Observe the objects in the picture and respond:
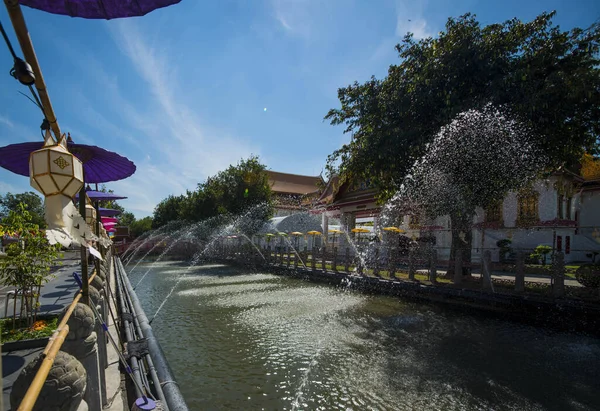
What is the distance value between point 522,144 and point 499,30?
182 inches

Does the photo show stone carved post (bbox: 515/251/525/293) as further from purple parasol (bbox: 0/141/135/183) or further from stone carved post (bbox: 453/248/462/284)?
purple parasol (bbox: 0/141/135/183)

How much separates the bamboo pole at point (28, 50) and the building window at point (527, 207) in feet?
73.0

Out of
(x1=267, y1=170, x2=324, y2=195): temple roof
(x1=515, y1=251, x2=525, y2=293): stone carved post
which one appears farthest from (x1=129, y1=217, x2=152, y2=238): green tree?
(x1=515, y1=251, x2=525, y2=293): stone carved post

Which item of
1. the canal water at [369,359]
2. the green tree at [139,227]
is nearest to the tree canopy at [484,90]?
the canal water at [369,359]

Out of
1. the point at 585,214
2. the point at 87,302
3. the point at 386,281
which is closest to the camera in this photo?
the point at 87,302

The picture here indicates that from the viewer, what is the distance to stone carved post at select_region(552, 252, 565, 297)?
31.7 feet

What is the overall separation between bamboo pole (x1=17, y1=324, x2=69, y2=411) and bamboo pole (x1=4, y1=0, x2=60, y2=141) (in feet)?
5.34

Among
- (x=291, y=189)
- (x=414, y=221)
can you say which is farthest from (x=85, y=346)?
(x=291, y=189)

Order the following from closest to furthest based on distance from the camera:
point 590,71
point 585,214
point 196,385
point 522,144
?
point 196,385, point 590,71, point 522,144, point 585,214

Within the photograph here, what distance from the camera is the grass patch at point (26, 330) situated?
223 inches

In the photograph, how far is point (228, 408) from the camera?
516cm

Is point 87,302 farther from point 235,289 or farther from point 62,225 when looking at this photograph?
point 235,289

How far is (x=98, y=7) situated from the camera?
2.67m

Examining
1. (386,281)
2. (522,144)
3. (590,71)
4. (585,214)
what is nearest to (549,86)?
(590,71)
